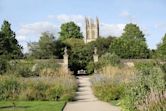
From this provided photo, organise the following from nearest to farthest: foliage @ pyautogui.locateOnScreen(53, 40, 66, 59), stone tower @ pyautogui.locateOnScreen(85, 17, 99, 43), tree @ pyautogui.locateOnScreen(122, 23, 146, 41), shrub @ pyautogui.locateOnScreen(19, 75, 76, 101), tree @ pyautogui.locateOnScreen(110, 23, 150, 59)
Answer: shrub @ pyautogui.locateOnScreen(19, 75, 76, 101), tree @ pyautogui.locateOnScreen(110, 23, 150, 59), foliage @ pyautogui.locateOnScreen(53, 40, 66, 59), tree @ pyautogui.locateOnScreen(122, 23, 146, 41), stone tower @ pyautogui.locateOnScreen(85, 17, 99, 43)

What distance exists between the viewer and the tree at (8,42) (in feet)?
204

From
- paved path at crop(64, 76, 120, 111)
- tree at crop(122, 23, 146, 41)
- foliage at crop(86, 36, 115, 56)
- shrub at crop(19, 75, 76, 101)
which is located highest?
tree at crop(122, 23, 146, 41)

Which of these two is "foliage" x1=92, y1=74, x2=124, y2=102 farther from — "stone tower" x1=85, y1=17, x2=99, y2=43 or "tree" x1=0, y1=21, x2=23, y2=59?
"stone tower" x1=85, y1=17, x2=99, y2=43

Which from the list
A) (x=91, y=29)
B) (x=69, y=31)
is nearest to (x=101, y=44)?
(x=69, y=31)

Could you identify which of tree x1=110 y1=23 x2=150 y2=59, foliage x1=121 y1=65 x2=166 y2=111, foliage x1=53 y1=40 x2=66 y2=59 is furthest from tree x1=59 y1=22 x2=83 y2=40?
foliage x1=121 y1=65 x2=166 y2=111

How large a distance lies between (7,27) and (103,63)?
24.2 metres

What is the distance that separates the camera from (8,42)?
64750mm

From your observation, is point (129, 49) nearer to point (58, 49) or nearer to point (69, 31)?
point (58, 49)

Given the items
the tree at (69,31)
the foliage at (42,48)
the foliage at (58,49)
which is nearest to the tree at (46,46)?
the foliage at (42,48)

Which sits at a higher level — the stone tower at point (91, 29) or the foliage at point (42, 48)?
the stone tower at point (91, 29)

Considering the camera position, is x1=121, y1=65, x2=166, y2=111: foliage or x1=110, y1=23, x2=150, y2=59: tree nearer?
x1=121, y1=65, x2=166, y2=111: foliage

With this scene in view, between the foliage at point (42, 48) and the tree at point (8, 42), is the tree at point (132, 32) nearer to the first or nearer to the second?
the foliage at point (42, 48)

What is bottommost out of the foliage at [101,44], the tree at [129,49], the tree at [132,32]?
the tree at [129,49]

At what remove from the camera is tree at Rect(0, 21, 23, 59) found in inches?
2451
